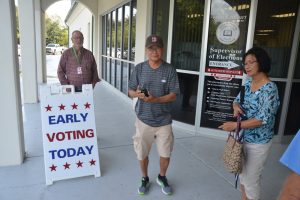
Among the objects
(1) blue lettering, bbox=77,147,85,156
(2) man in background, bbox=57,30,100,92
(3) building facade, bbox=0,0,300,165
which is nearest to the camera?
(1) blue lettering, bbox=77,147,85,156

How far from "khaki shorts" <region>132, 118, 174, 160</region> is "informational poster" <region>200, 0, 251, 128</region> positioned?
6.62ft

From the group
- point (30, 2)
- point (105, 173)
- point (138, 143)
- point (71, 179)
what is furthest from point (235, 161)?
point (30, 2)

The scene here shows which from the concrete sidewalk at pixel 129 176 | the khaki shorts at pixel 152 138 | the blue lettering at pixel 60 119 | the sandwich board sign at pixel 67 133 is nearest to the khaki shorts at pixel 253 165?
the concrete sidewalk at pixel 129 176

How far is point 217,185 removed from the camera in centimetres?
298

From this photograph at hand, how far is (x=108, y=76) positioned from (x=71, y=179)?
6982 mm

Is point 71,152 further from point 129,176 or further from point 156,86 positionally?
point 156,86

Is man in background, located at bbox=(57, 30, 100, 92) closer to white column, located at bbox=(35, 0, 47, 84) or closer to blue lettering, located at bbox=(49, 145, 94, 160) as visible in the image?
blue lettering, located at bbox=(49, 145, 94, 160)

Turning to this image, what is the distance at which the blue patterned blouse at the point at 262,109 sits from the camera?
6.44 feet

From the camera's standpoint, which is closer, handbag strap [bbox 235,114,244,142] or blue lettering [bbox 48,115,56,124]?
handbag strap [bbox 235,114,244,142]

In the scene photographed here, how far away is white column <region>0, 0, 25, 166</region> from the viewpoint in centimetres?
292

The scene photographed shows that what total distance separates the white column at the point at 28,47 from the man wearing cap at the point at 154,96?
4.52 m

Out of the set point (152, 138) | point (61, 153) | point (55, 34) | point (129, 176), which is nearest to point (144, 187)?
point (129, 176)

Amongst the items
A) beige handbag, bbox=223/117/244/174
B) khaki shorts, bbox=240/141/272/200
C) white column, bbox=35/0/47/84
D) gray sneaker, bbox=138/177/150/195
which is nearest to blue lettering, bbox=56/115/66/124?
gray sneaker, bbox=138/177/150/195

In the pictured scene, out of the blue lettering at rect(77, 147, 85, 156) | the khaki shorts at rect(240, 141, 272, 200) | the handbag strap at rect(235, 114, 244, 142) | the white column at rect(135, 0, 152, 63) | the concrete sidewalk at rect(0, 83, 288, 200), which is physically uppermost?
the white column at rect(135, 0, 152, 63)
